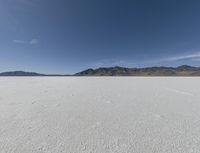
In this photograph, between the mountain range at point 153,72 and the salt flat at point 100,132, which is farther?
the mountain range at point 153,72

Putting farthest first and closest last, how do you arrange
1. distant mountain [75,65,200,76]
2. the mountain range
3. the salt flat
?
distant mountain [75,65,200,76]
the mountain range
the salt flat

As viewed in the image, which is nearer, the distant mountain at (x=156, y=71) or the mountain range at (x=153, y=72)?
the mountain range at (x=153, y=72)

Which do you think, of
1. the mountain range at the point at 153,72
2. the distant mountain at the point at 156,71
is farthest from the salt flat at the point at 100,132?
the distant mountain at the point at 156,71

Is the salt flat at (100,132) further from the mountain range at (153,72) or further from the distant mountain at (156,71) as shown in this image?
the distant mountain at (156,71)

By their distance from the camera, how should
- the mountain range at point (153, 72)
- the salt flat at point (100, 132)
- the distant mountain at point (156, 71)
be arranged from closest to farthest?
the salt flat at point (100, 132) → the mountain range at point (153, 72) → the distant mountain at point (156, 71)

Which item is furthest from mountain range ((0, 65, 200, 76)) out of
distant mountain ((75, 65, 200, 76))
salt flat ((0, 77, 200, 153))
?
salt flat ((0, 77, 200, 153))

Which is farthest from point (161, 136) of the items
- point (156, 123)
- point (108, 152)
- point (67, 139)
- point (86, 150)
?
point (67, 139)

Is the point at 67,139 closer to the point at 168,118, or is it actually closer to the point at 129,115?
the point at 129,115

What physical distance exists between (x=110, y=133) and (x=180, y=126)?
3.88 ft

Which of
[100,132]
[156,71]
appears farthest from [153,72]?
[100,132]

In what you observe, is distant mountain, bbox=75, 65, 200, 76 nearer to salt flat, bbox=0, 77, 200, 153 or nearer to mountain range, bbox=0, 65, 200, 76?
mountain range, bbox=0, 65, 200, 76

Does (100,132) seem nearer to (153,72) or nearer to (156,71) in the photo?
(153,72)

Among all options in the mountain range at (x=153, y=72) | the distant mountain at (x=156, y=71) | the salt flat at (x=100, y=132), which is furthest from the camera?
the distant mountain at (x=156, y=71)

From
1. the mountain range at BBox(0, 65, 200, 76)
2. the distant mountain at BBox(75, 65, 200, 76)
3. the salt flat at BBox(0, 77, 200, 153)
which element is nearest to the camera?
the salt flat at BBox(0, 77, 200, 153)
